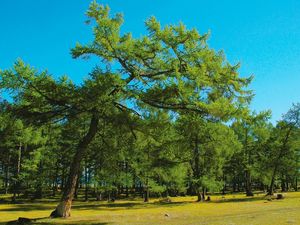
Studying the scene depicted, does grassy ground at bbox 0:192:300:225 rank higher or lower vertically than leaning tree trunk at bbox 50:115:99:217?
lower

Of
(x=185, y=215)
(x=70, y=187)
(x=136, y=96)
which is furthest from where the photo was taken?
(x=185, y=215)

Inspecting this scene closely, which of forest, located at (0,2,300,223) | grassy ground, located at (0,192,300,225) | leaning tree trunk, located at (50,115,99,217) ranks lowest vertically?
grassy ground, located at (0,192,300,225)

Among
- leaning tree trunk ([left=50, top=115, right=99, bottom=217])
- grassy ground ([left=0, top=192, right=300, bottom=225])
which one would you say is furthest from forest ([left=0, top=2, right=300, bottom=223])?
grassy ground ([left=0, top=192, right=300, bottom=225])

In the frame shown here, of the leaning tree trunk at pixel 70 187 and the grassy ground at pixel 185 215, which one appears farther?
the leaning tree trunk at pixel 70 187

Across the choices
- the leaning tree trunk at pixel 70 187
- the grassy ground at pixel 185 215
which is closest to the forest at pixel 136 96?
the leaning tree trunk at pixel 70 187

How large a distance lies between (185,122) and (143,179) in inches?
1098

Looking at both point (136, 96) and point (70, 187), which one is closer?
point (136, 96)

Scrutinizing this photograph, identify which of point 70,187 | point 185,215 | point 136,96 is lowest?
point 185,215

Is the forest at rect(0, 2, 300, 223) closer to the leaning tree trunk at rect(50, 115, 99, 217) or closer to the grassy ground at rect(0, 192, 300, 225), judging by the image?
the leaning tree trunk at rect(50, 115, 99, 217)

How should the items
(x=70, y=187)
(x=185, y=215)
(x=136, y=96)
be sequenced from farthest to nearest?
(x=185, y=215) → (x=70, y=187) → (x=136, y=96)

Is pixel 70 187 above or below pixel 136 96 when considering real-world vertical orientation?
below

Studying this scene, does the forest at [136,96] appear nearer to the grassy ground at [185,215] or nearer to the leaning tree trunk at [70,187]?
the leaning tree trunk at [70,187]

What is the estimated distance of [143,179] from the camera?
164 feet

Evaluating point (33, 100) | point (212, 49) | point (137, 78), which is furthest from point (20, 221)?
point (212, 49)
